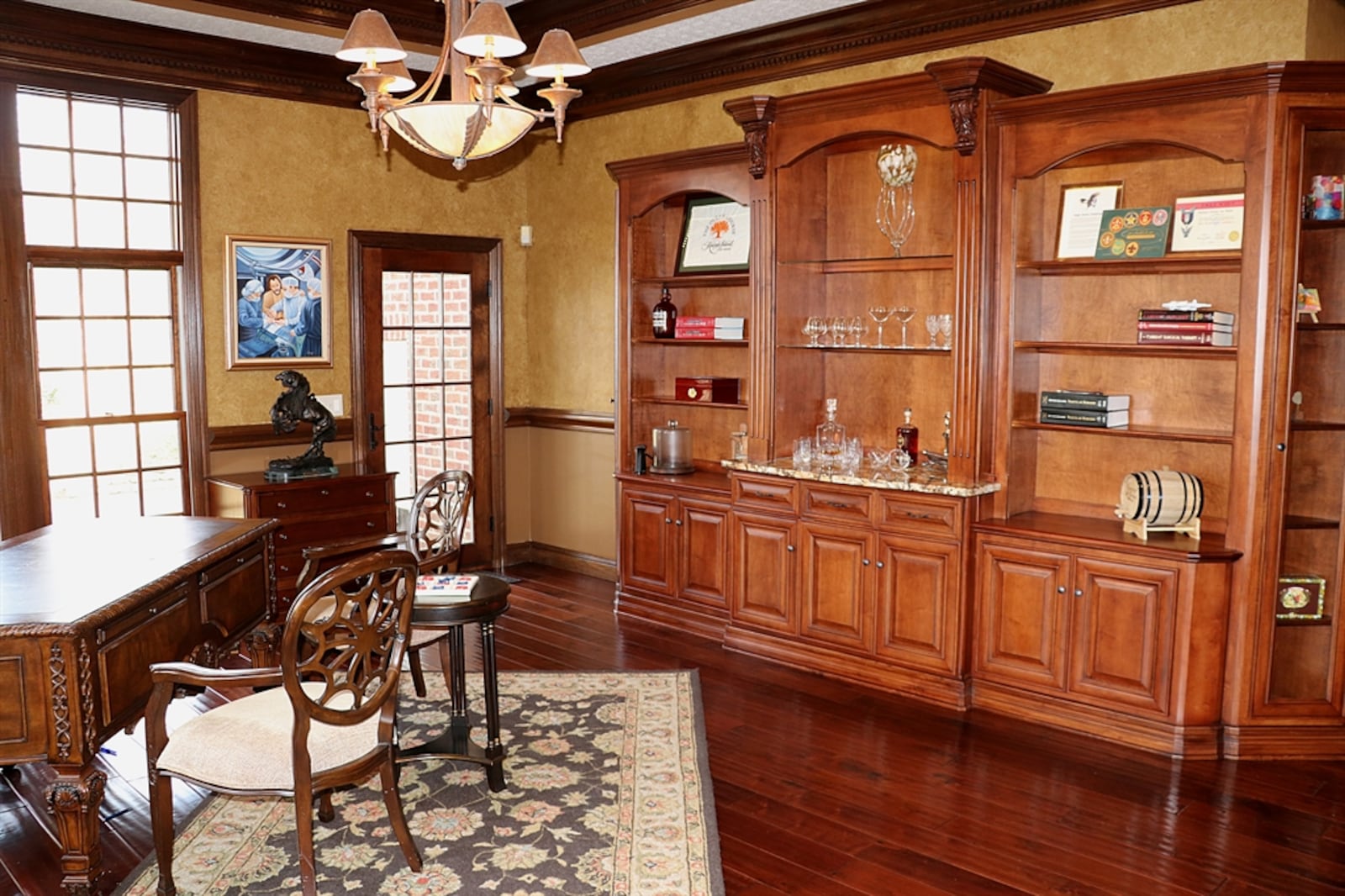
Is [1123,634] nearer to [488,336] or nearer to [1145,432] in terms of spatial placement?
[1145,432]

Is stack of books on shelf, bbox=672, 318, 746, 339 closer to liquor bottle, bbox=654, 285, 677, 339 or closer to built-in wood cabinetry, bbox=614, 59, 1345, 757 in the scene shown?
liquor bottle, bbox=654, 285, 677, 339

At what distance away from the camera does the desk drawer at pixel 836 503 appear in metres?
4.97

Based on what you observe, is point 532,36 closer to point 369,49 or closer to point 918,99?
point 918,99

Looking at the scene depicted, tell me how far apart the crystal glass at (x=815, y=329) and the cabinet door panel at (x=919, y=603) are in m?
1.15

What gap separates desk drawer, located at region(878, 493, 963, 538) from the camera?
467 centimetres

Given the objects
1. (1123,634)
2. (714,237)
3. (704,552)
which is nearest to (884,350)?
(714,237)

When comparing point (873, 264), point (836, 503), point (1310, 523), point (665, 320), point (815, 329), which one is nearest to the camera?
point (1310, 523)

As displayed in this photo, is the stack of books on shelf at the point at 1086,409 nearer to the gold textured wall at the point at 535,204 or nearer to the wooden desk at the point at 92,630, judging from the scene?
the gold textured wall at the point at 535,204

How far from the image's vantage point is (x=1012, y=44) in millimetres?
4969

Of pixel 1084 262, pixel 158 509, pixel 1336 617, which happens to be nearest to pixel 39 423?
pixel 158 509

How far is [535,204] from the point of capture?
7.44 metres

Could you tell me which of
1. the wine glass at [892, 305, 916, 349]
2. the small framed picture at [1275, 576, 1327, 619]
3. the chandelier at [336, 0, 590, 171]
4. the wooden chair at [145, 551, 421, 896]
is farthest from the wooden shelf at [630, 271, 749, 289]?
the wooden chair at [145, 551, 421, 896]

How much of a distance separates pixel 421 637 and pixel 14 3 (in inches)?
151

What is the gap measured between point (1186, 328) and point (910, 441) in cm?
138
